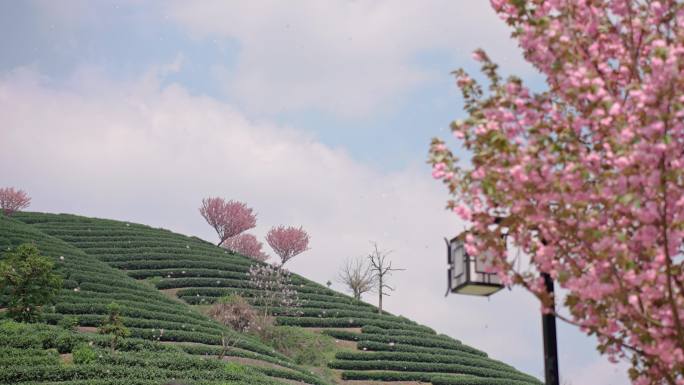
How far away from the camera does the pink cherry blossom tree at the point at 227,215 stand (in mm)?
52906

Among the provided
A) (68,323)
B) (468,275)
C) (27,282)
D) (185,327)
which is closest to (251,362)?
(185,327)

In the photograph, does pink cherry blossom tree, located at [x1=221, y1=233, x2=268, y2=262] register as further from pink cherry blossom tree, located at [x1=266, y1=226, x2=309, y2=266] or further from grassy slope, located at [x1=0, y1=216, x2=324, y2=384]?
grassy slope, located at [x1=0, y1=216, x2=324, y2=384]

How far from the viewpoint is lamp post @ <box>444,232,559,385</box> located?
7164mm

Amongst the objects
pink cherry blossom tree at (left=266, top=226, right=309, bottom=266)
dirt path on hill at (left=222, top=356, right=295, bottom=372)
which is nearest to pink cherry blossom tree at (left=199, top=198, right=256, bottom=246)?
pink cherry blossom tree at (left=266, top=226, right=309, bottom=266)

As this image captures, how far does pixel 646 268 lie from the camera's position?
6105 mm

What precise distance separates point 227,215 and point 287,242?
467 centimetres

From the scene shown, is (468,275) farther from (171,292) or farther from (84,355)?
(171,292)

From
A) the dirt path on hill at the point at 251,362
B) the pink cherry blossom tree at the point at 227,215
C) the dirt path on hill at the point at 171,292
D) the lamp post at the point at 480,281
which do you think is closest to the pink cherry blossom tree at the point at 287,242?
the pink cherry blossom tree at the point at 227,215

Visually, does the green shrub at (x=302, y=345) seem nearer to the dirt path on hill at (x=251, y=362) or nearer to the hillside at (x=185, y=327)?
the hillside at (x=185, y=327)

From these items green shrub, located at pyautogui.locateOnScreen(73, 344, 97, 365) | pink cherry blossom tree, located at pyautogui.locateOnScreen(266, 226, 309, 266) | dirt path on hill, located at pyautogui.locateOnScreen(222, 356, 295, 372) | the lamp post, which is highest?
pink cherry blossom tree, located at pyautogui.locateOnScreen(266, 226, 309, 266)

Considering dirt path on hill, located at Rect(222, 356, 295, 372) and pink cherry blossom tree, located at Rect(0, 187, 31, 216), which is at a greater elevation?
pink cherry blossom tree, located at Rect(0, 187, 31, 216)

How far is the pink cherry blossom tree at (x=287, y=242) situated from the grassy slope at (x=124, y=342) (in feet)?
52.6

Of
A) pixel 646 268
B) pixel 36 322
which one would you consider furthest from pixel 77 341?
pixel 646 268

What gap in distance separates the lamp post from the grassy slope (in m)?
10.8
